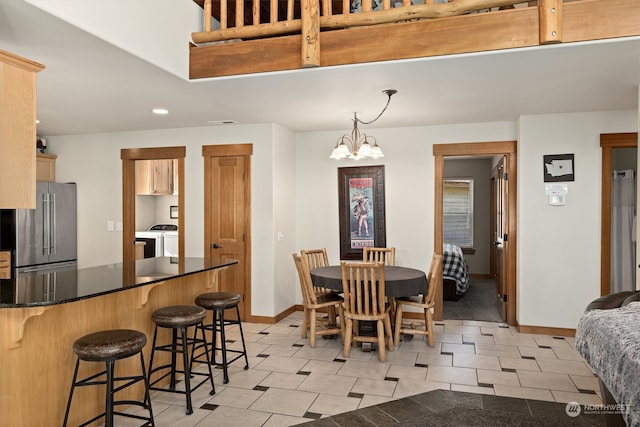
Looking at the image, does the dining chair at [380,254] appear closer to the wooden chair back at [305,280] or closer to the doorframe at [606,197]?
the wooden chair back at [305,280]

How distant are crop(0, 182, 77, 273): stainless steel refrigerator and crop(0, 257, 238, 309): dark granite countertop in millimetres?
2476

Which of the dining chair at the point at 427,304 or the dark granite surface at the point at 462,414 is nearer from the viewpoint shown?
the dark granite surface at the point at 462,414

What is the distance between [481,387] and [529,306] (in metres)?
1.88

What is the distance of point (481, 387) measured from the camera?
349 centimetres

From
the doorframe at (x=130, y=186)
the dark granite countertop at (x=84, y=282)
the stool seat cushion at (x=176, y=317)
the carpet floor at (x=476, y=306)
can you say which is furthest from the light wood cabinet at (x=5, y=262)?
the carpet floor at (x=476, y=306)

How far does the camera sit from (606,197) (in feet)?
15.7

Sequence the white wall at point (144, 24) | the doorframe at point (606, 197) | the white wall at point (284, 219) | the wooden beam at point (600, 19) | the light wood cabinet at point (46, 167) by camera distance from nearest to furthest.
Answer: the white wall at point (144, 24) < the wooden beam at point (600, 19) < the doorframe at point (606, 197) < the white wall at point (284, 219) < the light wood cabinet at point (46, 167)

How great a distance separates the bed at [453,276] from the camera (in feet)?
21.8

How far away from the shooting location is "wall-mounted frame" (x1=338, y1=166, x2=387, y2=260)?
574 cm

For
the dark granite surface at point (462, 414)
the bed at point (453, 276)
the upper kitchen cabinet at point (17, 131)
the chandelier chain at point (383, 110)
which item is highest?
the chandelier chain at point (383, 110)

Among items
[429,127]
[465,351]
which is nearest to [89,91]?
[429,127]

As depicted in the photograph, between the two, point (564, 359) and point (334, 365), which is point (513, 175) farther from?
point (334, 365)

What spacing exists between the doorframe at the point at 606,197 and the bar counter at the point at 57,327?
4.21 meters

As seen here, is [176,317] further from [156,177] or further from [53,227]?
[156,177]
